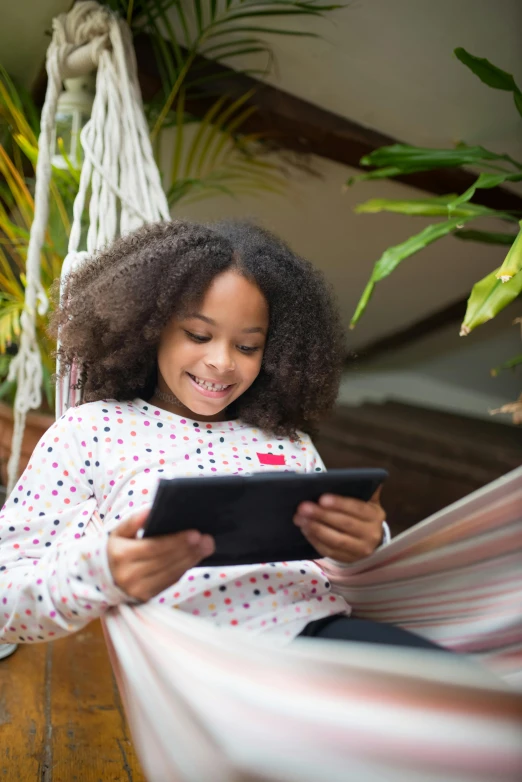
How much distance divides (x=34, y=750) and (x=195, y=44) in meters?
1.34

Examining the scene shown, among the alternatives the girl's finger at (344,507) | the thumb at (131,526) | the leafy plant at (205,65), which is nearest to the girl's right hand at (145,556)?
the thumb at (131,526)

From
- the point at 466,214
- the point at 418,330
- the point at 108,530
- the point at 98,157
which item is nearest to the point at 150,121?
the point at 98,157

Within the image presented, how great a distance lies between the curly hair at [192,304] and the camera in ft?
2.88

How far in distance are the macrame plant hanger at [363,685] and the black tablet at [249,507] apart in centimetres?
8

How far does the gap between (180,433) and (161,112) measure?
38.2 inches

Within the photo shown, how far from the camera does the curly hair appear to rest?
2.88 feet

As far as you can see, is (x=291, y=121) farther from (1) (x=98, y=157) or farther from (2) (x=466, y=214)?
(1) (x=98, y=157)

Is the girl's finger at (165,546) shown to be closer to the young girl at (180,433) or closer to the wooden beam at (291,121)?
the young girl at (180,433)

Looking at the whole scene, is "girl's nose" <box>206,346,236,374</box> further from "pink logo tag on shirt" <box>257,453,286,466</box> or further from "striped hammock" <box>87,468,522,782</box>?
"striped hammock" <box>87,468,522,782</box>

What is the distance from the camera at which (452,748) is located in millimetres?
542

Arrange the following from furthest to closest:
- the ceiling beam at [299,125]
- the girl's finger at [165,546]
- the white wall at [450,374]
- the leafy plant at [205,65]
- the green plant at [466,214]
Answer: the white wall at [450,374] < the ceiling beam at [299,125] < the leafy plant at [205,65] < the green plant at [466,214] < the girl's finger at [165,546]

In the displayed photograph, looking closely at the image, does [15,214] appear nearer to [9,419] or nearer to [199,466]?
[9,419]

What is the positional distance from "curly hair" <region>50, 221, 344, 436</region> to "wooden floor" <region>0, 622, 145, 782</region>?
490mm

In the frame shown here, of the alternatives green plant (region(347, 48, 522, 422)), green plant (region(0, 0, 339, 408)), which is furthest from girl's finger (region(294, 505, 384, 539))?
green plant (region(0, 0, 339, 408))
